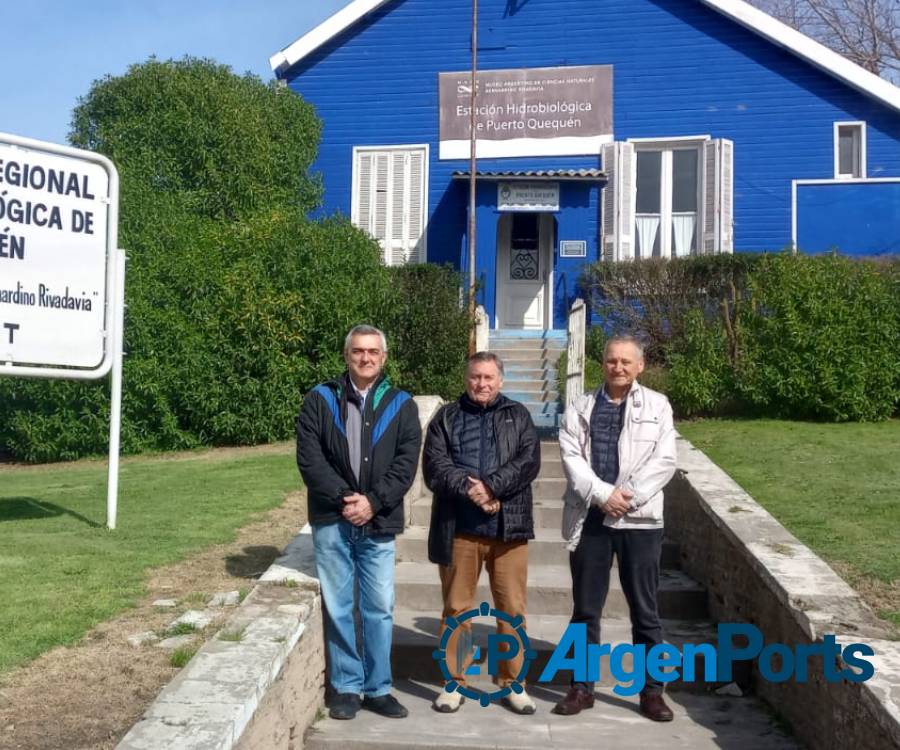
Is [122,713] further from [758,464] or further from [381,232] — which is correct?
[381,232]

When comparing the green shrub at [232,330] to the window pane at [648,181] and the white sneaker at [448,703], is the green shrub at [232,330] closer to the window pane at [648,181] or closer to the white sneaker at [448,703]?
the window pane at [648,181]

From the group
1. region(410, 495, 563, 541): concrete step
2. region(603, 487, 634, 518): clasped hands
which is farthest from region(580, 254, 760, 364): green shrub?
region(603, 487, 634, 518): clasped hands

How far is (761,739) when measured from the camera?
4.26 metres

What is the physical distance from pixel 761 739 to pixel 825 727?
1.46 ft

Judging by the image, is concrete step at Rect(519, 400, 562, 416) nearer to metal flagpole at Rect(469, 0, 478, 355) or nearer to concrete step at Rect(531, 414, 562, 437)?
concrete step at Rect(531, 414, 562, 437)

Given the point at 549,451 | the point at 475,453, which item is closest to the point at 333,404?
the point at 475,453

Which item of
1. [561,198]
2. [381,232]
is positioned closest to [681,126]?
[561,198]

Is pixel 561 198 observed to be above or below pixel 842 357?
above

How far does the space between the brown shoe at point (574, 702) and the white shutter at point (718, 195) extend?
11077mm

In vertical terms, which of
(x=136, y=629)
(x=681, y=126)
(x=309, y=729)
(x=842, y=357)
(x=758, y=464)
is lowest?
(x=309, y=729)

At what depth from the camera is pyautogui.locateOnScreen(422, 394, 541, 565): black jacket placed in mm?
4324

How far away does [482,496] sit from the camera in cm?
430

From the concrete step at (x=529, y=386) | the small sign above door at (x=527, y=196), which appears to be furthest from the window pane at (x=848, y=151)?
the concrete step at (x=529, y=386)

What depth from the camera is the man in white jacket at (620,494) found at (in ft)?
Answer: 14.0
